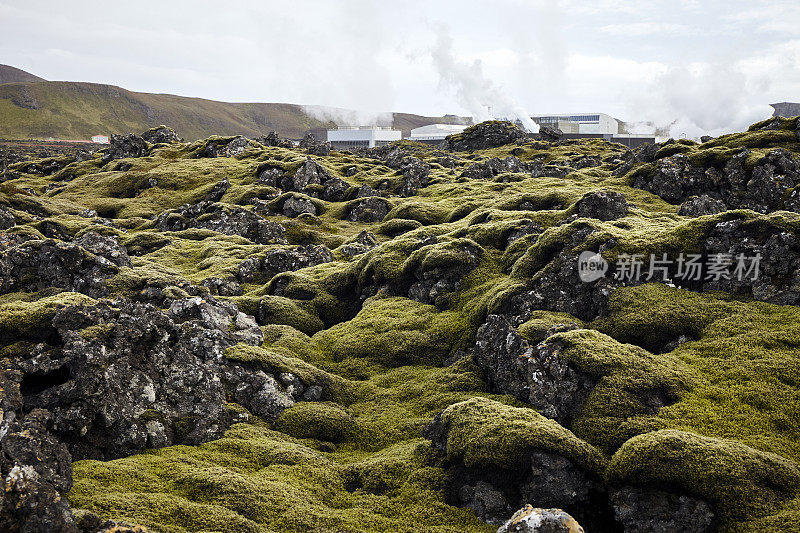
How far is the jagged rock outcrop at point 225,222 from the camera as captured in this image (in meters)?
44.2

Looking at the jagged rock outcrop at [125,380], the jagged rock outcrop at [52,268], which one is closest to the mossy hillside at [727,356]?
the jagged rock outcrop at [125,380]

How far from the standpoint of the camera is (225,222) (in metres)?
46.8

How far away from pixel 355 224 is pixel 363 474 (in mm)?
37854

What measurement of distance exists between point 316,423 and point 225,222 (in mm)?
34870

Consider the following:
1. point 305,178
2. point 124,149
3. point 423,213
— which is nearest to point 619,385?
point 423,213

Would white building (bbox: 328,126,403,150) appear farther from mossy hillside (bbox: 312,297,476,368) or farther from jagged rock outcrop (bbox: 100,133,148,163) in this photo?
mossy hillside (bbox: 312,297,476,368)

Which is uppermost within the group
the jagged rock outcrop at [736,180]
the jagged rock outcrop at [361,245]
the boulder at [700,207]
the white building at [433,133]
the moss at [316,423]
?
the white building at [433,133]

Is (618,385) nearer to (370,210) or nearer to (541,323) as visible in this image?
(541,323)

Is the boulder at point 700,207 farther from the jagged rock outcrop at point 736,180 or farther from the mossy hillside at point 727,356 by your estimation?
the mossy hillside at point 727,356

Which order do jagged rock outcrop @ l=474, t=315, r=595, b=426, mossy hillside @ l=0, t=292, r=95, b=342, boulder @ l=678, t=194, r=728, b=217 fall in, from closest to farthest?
jagged rock outcrop @ l=474, t=315, r=595, b=426, mossy hillside @ l=0, t=292, r=95, b=342, boulder @ l=678, t=194, r=728, b=217

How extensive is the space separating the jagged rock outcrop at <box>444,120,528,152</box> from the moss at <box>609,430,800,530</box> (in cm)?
10799

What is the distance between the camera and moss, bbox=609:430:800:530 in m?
9.82

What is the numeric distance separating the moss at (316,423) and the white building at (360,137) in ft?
560

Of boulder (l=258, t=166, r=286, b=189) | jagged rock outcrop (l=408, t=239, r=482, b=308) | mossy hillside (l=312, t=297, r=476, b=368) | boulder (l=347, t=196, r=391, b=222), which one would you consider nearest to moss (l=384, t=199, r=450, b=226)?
boulder (l=347, t=196, r=391, b=222)
